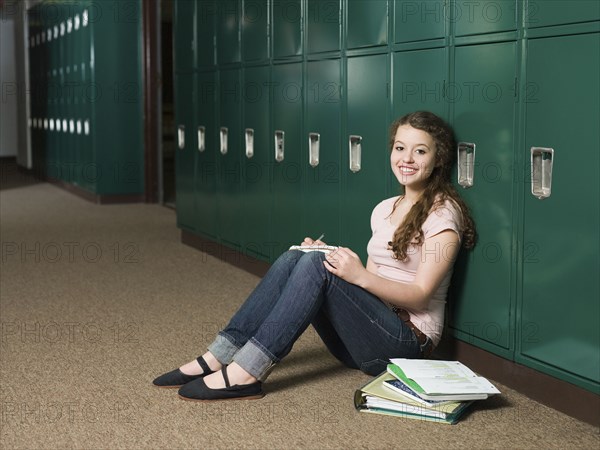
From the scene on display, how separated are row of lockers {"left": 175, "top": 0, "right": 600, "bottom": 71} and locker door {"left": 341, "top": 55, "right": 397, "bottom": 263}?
0.39 feet

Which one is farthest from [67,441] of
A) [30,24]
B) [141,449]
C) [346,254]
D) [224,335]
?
[30,24]

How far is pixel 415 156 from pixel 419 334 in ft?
1.94

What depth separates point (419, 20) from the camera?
326 centimetres

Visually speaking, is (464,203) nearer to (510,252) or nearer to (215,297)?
(510,252)

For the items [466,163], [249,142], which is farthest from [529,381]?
[249,142]

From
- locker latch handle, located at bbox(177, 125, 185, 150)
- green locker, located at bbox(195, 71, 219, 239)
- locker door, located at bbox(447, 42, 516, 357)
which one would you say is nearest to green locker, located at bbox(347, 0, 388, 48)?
locker door, located at bbox(447, 42, 516, 357)

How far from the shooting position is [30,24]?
37.8ft

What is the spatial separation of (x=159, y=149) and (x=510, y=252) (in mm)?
6077

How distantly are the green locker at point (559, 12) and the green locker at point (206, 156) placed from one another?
3.03m

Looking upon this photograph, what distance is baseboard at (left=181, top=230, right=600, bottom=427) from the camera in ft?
8.80

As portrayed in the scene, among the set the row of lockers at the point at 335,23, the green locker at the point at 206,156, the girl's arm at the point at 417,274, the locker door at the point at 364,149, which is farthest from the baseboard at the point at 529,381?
the green locker at the point at 206,156

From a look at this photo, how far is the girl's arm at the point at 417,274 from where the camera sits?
2.75 metres

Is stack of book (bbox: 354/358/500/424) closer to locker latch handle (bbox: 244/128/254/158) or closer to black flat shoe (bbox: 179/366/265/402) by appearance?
black flat shoe (bbox: 179/366/265/402)

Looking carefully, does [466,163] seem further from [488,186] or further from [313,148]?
[313,148]
